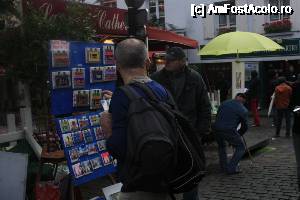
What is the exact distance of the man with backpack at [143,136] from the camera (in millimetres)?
2676

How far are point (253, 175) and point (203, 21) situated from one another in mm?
16129

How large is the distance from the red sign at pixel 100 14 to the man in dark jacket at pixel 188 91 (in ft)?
4.57

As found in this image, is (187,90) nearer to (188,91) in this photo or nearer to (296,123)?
(188,91)

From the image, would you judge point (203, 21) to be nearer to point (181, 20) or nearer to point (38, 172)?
point (181, 20)

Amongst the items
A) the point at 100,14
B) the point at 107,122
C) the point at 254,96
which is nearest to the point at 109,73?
the point at 100,14

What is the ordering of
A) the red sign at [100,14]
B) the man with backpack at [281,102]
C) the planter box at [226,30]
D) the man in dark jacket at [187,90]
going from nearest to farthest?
the man in dark jacket at [187,90] < the red sign at [100,14] < the man with backpack at [281,102] < the planter box at [226,30]

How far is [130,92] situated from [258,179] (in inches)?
204

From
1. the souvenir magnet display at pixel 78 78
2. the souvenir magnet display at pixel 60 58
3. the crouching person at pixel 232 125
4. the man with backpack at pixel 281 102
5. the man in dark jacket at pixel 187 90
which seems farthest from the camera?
the man with backpack at pixel 281 102

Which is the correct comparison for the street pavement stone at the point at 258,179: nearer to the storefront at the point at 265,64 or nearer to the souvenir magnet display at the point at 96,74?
the souvenir magnet display at the point at 96,74

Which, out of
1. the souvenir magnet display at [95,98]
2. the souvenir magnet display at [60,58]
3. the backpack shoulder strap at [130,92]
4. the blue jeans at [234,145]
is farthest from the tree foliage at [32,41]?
the blue jeans at [234,145]

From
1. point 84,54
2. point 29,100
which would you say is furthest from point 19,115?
point 84,54

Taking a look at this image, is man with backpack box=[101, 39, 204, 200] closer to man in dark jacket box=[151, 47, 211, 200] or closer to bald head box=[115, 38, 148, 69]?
bald head box=[115, 38, 148, 69]

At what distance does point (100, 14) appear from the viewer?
7488 millimetres

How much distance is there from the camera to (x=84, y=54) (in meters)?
5.36
